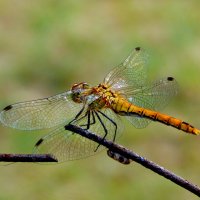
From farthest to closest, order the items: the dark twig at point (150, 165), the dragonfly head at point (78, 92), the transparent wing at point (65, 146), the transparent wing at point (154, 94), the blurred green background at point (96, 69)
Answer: the blurred green background at point (96, 69), the transparent wing at point (154, 94), the dragonfly head at point (78, 92), the transparent wing at point (65, 146), the dark twig at point (150, 165)

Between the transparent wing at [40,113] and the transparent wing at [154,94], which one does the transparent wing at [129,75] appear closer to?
the transparent wing at [154,94]

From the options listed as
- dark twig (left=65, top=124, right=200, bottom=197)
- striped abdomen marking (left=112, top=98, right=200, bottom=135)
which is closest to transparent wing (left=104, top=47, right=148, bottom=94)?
striped abdomen marking (left=112, top=98, right=200, bottom=135)

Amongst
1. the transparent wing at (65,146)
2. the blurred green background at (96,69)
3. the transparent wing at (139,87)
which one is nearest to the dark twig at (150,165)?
the transparent wing at (65,146)

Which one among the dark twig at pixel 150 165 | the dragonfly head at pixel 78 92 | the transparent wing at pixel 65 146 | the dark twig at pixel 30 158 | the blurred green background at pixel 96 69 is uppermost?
the dark twig at pixel 150 165

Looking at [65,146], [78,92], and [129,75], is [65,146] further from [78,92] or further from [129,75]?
[129,75]

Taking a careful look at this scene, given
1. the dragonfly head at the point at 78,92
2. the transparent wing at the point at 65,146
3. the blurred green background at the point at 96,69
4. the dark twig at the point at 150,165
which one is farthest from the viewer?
the blurred green background at the point at 96,69

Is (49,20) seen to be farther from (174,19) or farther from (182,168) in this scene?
(182,168)

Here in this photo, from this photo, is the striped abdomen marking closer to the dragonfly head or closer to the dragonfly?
the dragonfly
